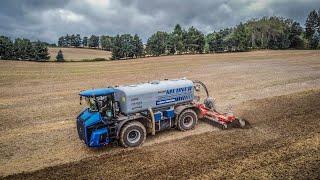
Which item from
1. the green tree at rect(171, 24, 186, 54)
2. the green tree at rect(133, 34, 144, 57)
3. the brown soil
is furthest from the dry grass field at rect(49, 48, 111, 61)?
the brown soil

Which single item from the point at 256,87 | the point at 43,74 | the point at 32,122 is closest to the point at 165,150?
the point at 32,122

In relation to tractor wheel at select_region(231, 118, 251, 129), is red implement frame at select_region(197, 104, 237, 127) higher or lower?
higher

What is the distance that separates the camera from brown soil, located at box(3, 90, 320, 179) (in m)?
11.9

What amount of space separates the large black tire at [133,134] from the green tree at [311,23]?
4502 inches

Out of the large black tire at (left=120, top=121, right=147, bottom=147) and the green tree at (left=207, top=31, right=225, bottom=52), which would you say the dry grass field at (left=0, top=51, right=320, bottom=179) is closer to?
the large black tire at (left=120, top=121, right=147, bottom=147)

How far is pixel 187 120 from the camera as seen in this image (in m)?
16.8

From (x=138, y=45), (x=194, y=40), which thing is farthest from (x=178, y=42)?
(x=138, y=45)

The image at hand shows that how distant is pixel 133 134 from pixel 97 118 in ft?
5.86

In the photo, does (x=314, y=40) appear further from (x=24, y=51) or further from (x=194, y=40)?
(x=24, y=51)

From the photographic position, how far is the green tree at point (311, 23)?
11694 centimetres

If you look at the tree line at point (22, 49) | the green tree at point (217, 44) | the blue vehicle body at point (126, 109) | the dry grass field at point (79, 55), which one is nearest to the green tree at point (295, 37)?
the green tree at point (217, 44)

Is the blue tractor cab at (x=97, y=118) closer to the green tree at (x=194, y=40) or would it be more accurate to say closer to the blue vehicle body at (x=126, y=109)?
the blue vehicle body at (x=126, y=109)

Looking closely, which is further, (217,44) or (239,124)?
(217,44)

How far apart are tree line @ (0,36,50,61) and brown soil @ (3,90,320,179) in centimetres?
8011
